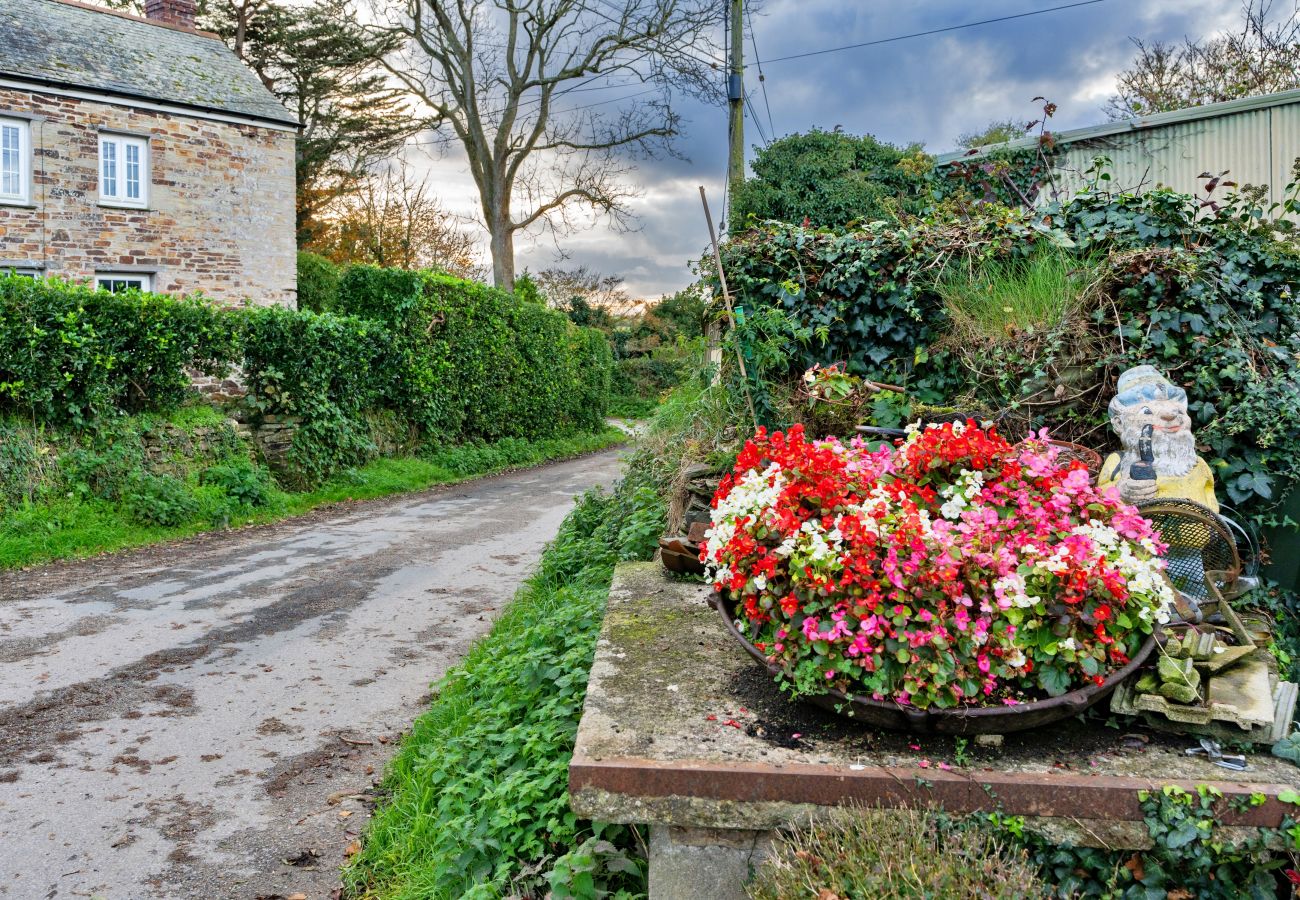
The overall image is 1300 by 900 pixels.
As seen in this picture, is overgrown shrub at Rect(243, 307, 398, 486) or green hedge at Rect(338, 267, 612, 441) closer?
overgrown shrub at Rect(243, 307, 398, 486)

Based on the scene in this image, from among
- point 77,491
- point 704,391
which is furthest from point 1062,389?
point 77,491

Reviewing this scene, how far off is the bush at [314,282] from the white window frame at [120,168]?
4.88 m

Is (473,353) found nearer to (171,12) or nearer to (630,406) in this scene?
(171,12)

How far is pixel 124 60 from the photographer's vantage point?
19.3m

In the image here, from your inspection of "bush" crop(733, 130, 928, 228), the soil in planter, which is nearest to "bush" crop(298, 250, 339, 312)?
"bush" crop(733, 130, 928, 228)

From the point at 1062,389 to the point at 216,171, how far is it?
19.6 meters

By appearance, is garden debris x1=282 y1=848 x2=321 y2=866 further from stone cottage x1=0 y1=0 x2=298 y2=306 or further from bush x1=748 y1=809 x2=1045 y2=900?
stone cottage x1=0 y1=0 x2=298 y2=306

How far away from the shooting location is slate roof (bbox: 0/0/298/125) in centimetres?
1786

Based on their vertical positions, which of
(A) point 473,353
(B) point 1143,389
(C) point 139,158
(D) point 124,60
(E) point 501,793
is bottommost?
(E) point 501,793

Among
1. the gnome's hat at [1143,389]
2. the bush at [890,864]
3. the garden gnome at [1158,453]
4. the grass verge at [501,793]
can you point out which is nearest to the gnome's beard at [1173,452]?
the garden gnome at [1158,453]

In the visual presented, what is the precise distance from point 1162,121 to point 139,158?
61.0 ft

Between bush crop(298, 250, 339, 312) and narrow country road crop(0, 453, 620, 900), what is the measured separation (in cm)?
1425

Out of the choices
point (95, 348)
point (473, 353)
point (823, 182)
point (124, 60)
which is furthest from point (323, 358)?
point (124, 60)

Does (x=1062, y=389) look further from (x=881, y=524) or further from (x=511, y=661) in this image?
(x=511, y=661)
